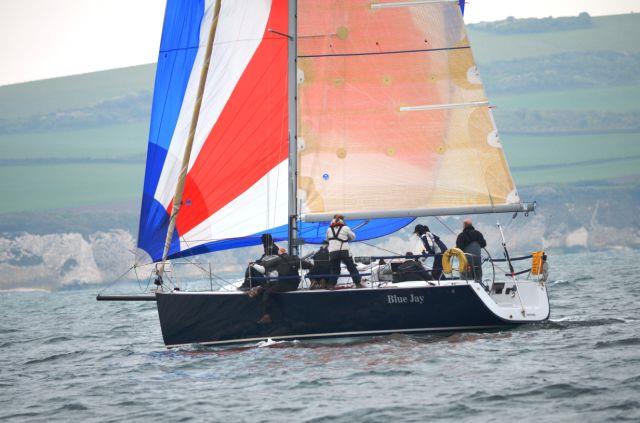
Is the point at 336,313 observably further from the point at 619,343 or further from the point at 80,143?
Result: the point at 80,143

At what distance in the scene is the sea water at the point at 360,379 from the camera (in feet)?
46.8

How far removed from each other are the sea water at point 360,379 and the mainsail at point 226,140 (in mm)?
2429

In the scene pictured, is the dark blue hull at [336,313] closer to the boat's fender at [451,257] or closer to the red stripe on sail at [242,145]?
the boat's fender at [451,257]

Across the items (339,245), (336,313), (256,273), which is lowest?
(336,313)

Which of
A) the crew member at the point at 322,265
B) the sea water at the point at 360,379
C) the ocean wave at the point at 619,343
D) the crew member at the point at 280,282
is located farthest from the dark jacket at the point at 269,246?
the ocean wave at the point at 619,343

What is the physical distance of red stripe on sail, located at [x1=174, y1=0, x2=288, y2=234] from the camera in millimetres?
21891

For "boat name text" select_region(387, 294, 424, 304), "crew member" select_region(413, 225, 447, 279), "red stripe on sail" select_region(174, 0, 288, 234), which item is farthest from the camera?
"red stripe on sail" select_region(174, 0, 288, 234)

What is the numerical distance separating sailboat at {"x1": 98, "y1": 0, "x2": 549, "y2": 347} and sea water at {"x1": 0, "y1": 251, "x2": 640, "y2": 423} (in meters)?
0.55

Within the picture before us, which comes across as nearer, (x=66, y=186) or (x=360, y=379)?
(x=360, y=379)

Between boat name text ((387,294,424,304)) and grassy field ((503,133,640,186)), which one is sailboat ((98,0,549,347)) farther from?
grassy field ((503,133,640,186))

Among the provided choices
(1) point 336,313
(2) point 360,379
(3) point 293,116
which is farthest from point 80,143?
(2) point 360,379

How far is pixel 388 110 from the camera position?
21.3 m

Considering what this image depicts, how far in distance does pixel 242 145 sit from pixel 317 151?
151 centimetres

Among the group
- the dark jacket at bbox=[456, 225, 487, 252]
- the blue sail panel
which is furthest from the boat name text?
the blue sail panel
